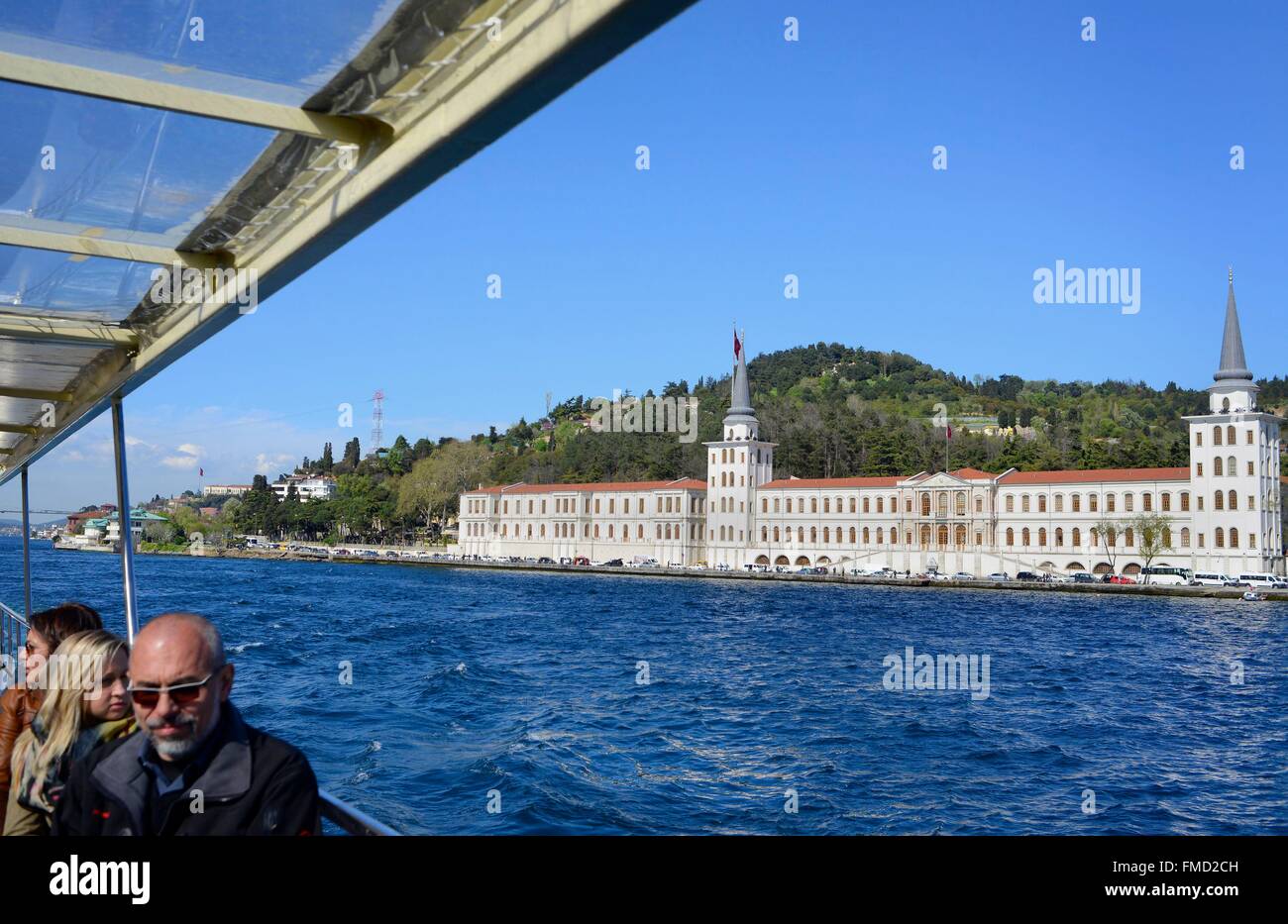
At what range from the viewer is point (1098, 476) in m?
63.2

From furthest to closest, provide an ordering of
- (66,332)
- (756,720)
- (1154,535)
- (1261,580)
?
(1154,535)
(1261,580)
(756,720)
(66,332)

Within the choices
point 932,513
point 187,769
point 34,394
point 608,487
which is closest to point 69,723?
point 187,769

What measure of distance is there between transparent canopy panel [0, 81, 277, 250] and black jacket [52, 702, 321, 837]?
1569 mm

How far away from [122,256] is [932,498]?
67.2 meters

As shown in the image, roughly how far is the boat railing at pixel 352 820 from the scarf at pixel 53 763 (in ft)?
1.65

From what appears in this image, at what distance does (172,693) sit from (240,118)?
137 cm

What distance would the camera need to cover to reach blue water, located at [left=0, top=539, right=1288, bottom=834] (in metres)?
13.8

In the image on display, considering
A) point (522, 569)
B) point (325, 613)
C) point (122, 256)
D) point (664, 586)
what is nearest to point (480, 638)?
point (325, 613)

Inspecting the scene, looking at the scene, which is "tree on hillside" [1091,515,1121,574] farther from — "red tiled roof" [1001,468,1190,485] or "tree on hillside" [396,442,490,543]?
"tree on hillside" [396,442,490,543]

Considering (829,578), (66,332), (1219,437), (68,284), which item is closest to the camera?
(68,284)

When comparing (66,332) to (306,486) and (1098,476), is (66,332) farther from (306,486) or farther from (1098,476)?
(306,486)

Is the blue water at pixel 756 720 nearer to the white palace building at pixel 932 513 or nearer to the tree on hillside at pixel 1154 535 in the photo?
the tree on hillside at pixel 1154 535
